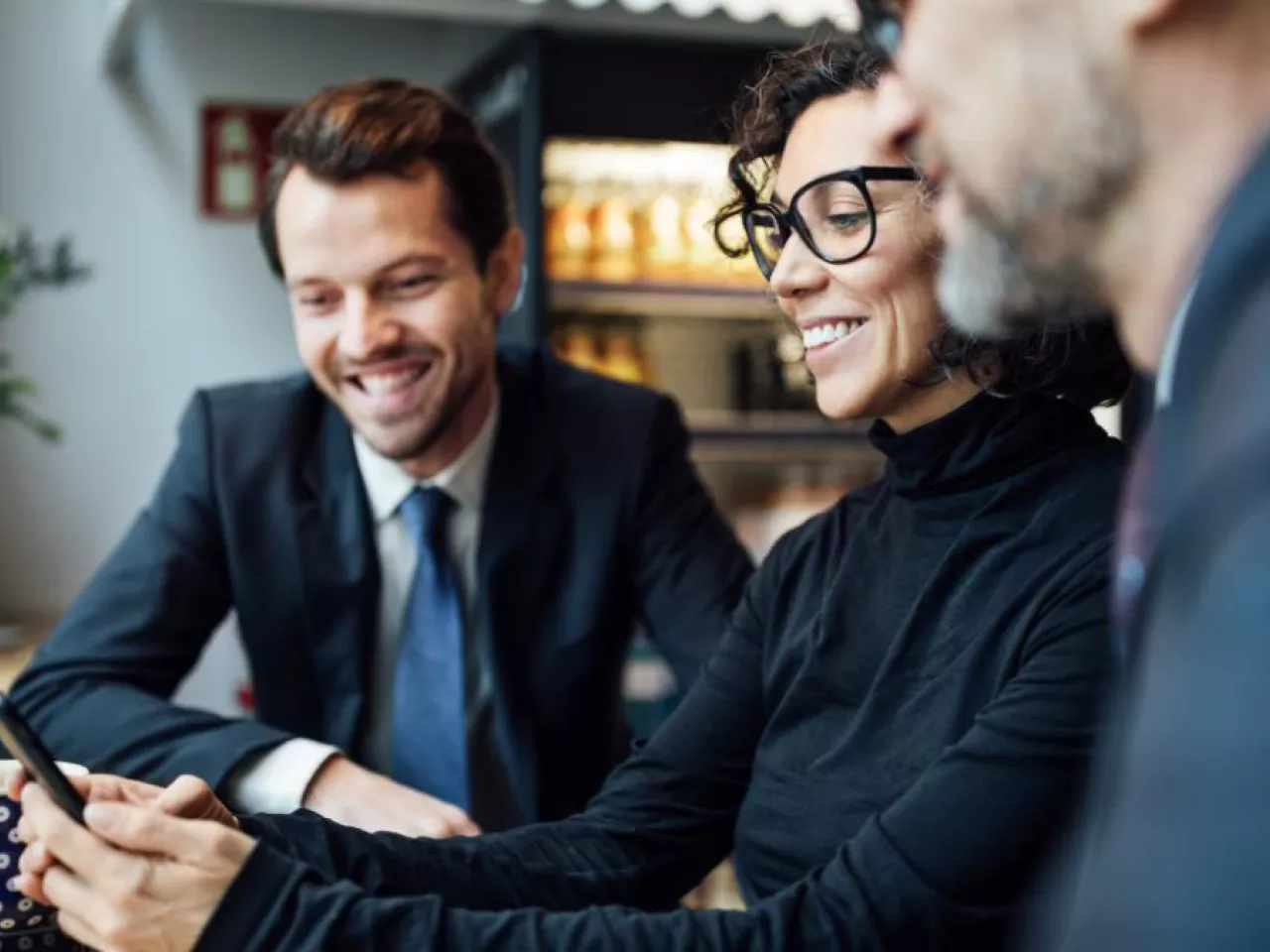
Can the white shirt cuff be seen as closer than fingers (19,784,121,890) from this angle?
No

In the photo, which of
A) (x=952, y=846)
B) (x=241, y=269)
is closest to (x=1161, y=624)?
(x=952, y=846)

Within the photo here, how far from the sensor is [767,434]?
400 centimetres

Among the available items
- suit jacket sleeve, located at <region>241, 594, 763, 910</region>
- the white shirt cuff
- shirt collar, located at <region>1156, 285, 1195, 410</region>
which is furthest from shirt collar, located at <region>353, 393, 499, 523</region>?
shirt collar, located at <region>1156, 285, 1195, 410</region>

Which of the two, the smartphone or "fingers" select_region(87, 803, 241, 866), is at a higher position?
the smartphone

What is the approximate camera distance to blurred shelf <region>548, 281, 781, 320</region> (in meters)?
3.81

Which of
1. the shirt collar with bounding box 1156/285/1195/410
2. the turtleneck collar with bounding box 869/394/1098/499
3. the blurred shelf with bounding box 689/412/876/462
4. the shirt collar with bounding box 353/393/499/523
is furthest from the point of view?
the blurred shelf with bounding box 689/412/876/462

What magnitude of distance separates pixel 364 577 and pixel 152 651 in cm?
25

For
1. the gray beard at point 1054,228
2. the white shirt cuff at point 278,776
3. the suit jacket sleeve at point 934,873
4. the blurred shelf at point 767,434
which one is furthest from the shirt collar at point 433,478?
the blurred shelf at point 767,434

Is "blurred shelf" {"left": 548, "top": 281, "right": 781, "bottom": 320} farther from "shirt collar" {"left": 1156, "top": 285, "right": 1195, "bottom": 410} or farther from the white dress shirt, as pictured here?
"shirt collar" {"left": 1156, "top": 285, "right": 1195, "bottom": 410}

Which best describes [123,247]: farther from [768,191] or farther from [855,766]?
[855,766]

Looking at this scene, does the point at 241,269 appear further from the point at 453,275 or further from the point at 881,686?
the point at 881,686

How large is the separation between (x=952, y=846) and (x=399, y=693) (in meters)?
0.92

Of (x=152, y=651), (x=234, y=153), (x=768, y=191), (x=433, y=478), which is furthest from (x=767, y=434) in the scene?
(x=768, y=191)

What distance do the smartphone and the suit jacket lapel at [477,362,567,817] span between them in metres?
0.86
